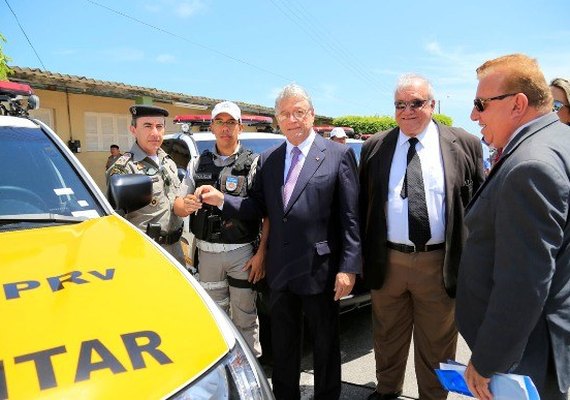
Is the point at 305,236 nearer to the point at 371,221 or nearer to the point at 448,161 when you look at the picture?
the point at 371,221

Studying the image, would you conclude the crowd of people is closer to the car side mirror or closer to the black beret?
the black beret

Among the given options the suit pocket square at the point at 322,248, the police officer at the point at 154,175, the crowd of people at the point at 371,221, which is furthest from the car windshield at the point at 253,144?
the suit pocket square at the point at 322,248

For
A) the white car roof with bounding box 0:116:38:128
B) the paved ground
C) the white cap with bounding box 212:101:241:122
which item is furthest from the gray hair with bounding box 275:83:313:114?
the paved ground

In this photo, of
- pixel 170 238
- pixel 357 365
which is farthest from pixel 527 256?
pixel 170 238

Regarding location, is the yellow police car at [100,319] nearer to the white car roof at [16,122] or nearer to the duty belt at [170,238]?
the white car roof at [16,122]

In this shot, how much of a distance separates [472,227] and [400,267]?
2.93ft

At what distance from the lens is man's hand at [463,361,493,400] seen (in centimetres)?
159

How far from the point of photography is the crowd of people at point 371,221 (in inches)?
65.9

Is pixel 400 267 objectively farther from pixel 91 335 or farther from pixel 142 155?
pixel 142 155

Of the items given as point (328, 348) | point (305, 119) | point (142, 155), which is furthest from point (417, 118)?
point (142, 155)

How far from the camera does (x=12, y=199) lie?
211cm

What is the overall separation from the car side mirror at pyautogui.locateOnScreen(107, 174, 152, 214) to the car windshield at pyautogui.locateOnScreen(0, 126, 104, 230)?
0.39ft

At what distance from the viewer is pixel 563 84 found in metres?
3.29

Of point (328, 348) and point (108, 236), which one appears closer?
point (108, 236)
